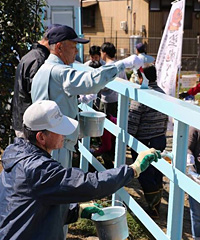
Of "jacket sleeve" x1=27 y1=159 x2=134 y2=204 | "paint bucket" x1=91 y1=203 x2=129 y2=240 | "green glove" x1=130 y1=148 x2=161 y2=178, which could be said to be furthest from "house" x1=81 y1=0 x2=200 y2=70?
"jacket sleeve" x1=27 y1=159 x2=134 y2=204

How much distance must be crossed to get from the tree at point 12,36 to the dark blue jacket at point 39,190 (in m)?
2.96

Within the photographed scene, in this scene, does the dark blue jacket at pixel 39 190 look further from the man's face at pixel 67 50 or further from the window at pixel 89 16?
the window at pixel 89 16

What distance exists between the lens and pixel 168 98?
314 cm

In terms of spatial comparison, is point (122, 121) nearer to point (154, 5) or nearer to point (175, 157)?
point (175, 157)

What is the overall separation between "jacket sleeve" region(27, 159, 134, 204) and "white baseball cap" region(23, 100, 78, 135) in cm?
18

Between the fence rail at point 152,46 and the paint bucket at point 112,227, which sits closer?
the paint bucket at point 112,227

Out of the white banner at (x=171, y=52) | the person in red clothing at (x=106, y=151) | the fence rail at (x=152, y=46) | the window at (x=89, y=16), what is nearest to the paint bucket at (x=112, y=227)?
the person in red clothing at (x=106, y=151)

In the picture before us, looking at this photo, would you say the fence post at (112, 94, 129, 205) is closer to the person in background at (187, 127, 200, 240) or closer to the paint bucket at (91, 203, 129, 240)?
the person in background at (187, 127, 200, 240)

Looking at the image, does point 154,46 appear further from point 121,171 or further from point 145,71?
point 121,171

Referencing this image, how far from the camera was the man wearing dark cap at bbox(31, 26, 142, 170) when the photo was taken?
3.29 m

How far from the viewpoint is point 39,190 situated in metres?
2.19

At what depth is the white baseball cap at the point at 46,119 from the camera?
2.32m

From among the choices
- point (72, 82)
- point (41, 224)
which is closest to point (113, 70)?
point (72, 82)

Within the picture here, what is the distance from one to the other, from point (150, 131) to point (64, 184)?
8.42 feet
